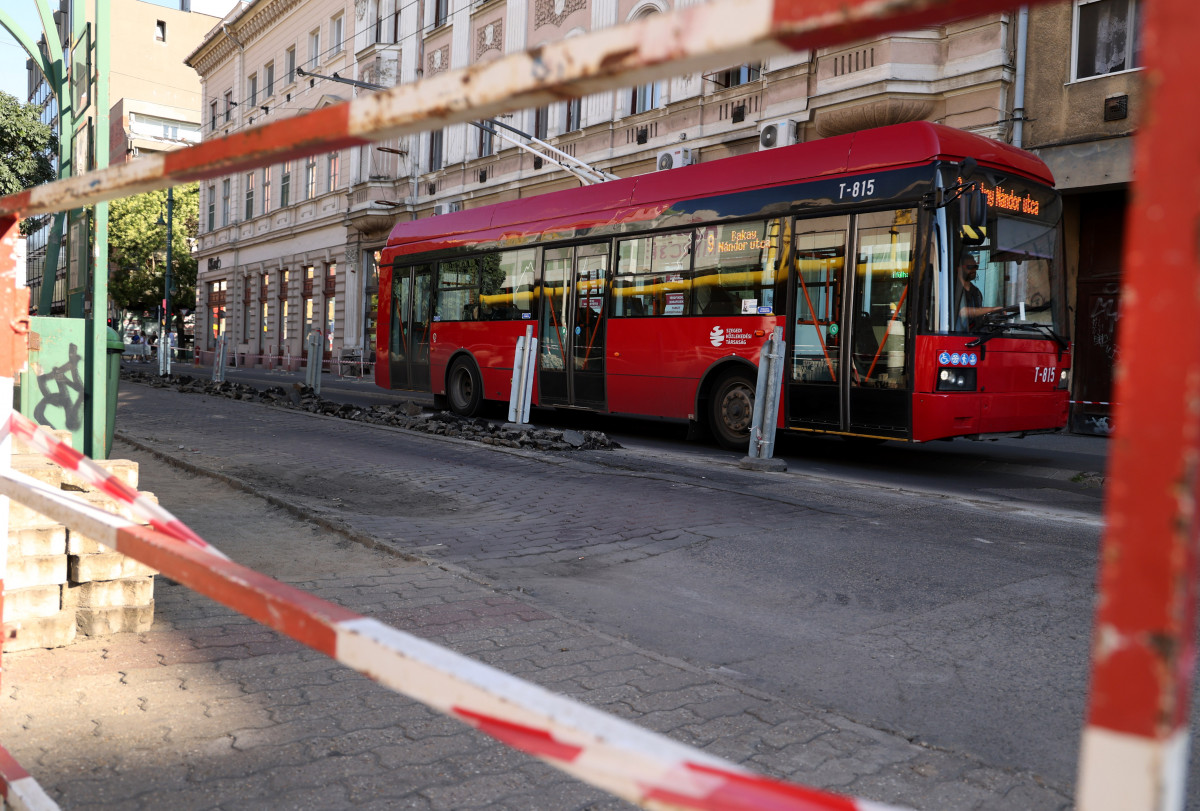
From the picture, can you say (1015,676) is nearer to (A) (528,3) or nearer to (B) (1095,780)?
(B) (1095,780)

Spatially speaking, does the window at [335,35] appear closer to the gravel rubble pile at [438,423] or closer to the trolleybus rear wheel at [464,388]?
the gravel rubble pile at [438,423]

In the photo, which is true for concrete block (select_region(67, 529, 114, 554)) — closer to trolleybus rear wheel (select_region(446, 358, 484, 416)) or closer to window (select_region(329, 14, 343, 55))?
trolleybus rear wheel (select_region(446, 358, 484, 416))

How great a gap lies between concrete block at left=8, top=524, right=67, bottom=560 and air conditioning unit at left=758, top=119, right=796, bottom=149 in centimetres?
1620

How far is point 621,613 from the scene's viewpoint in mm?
4191

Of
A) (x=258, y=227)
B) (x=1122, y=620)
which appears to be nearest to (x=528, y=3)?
(x=258, y=227)

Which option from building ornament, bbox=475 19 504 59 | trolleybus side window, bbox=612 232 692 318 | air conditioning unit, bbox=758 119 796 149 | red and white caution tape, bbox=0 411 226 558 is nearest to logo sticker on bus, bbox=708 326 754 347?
trolleybus side window, bbox=612 232 692 318

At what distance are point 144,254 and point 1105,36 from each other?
46.1 metres

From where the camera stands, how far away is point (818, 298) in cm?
979

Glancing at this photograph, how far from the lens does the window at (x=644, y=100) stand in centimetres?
2167

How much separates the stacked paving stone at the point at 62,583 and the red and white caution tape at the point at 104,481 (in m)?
1.17

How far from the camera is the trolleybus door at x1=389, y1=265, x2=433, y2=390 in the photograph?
53.2 ft

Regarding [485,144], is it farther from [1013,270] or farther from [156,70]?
[156,70]

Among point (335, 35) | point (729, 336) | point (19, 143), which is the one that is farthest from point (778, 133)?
point (335, 35)

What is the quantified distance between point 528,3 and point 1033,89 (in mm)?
15200
